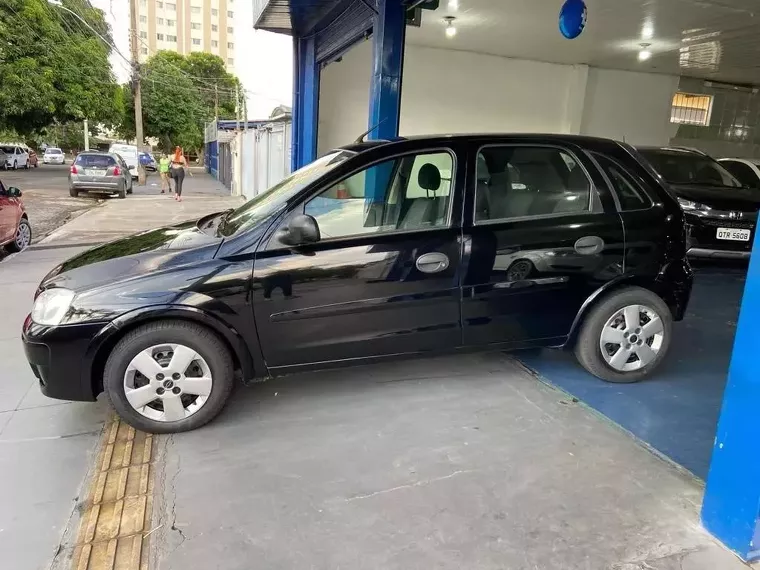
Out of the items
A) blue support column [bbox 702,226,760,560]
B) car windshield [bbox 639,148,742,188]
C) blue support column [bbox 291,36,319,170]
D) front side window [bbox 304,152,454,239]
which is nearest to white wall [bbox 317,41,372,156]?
blue support column [bbox 291,36,319,170]

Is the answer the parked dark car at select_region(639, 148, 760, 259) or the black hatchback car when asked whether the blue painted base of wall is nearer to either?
the black hatchback car

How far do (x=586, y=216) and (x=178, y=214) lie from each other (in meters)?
13.3

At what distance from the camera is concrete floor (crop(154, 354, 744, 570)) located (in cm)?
254

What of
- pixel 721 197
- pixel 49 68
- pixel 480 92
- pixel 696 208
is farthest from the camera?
pixel 49 68

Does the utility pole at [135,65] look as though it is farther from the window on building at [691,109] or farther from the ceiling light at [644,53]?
the window on building at [691,109]

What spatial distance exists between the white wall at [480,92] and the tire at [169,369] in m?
10.7

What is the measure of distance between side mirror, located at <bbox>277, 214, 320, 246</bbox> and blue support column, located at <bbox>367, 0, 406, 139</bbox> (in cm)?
381

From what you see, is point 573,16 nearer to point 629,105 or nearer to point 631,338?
point 631,338

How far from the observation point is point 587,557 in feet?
8.30

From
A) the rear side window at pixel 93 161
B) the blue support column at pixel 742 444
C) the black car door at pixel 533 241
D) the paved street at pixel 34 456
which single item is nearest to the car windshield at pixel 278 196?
the black car door at pixel 533 241

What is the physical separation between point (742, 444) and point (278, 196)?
2907mm

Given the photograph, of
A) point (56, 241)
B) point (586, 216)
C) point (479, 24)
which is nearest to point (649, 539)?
point (586, 216)

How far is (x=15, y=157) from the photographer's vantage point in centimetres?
3197

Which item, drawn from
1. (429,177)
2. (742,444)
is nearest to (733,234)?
(429,177)
